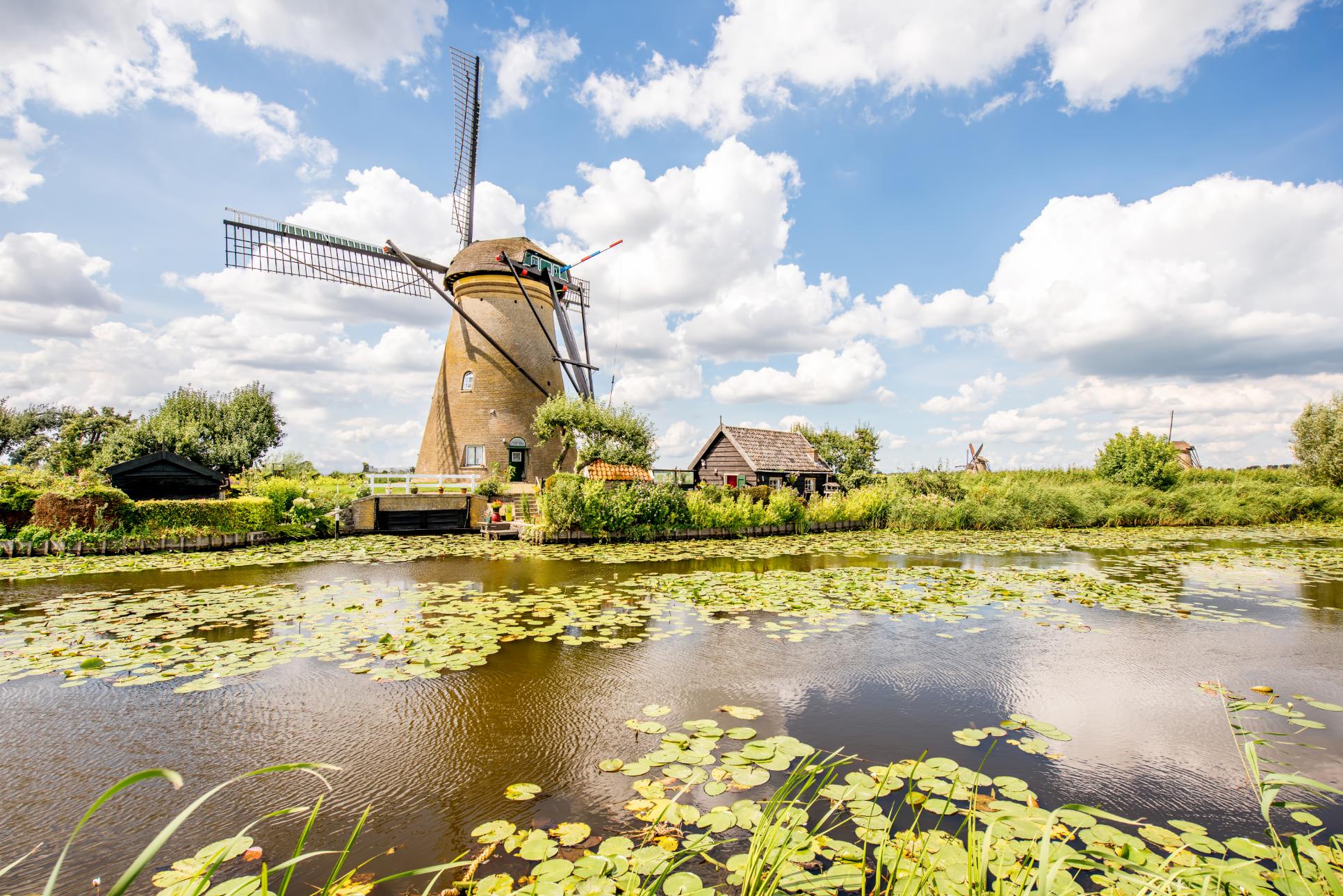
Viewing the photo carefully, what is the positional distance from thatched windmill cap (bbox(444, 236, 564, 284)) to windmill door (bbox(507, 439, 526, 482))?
19.6 feet

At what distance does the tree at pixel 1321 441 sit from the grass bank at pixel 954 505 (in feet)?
2.79

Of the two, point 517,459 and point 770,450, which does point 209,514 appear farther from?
point 770,450

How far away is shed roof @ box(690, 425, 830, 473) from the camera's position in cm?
2139

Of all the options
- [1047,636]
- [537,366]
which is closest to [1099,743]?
[1047,636]

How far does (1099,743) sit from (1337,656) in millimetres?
3786

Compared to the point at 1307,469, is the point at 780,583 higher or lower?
lower

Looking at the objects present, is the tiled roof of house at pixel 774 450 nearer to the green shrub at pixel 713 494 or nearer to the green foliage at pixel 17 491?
the green shrub at pixel 713 494

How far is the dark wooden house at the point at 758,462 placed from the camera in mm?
21219

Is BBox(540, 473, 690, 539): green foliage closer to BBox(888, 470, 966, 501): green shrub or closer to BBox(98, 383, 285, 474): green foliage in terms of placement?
BBox(888, 470, 966, 501): green shrub

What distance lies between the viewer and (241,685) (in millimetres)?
4641

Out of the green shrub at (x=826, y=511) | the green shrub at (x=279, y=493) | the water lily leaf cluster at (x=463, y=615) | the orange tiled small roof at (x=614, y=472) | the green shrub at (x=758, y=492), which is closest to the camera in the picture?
the water lily leaf cluster at (x=463, y=615)

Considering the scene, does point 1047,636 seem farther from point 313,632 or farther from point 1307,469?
point 1307,469

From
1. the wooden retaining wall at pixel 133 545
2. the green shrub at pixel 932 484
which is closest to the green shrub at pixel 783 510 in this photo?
the green shrub at pixel 932 484

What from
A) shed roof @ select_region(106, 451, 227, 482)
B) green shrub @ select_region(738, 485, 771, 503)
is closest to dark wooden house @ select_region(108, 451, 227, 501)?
shed roof @ select_region(106, 451, 227, 482)
